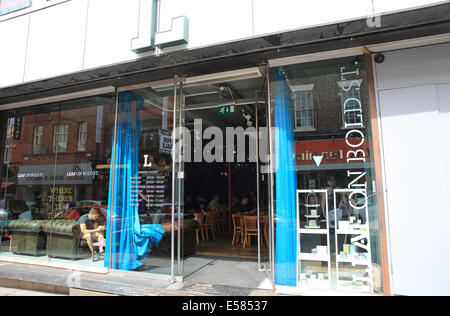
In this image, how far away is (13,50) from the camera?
5.16m

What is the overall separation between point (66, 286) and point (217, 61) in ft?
13.4

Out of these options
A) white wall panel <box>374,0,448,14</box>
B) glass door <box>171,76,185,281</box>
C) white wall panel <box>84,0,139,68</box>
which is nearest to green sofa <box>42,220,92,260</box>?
glass door <box>171,76,185,281</box>

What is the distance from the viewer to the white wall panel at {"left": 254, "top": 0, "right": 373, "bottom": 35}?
312cm

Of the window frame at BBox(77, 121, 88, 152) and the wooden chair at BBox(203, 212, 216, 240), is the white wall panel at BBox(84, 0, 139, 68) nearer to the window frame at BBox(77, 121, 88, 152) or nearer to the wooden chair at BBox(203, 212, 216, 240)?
the window frame at BBox(77, 121, 88, 152)

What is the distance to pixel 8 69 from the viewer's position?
201 inches

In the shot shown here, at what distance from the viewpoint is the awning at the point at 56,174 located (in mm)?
5391

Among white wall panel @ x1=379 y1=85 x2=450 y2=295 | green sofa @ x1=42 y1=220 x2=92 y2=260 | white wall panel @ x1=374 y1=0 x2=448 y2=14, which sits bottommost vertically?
green sofa @ x1=42 y1=220 x2=92 y2=260

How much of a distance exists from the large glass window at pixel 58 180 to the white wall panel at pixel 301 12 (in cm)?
320

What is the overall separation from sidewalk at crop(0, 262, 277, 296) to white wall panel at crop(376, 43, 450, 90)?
3.21m

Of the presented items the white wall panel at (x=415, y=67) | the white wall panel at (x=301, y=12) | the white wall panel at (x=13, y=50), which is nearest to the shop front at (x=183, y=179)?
the white wall panel at (x=415, y=67)

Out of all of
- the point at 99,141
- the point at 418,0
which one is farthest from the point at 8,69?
the point at 418,0

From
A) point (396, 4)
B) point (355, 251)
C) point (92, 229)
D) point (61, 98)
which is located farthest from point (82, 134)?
point (396, 4)

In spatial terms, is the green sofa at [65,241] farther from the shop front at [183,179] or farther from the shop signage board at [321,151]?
the shop signage board at [321,151]
